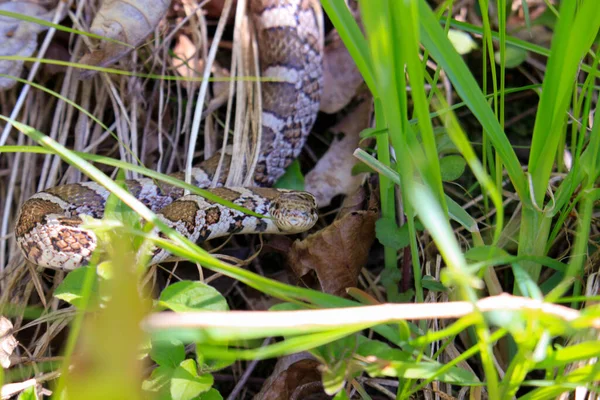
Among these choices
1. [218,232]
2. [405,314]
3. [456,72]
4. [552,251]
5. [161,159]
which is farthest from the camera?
[161,159]

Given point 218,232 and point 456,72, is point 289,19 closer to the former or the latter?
point 218,232

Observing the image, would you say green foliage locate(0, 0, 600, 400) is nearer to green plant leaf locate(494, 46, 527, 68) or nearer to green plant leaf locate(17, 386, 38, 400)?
green plant leaf locate(17, 386, 38, 400)

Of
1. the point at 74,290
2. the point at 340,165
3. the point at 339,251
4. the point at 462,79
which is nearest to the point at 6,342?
the point at 74,290

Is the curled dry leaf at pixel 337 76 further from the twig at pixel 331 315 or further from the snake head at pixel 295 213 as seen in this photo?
the twig at pixel 331 315

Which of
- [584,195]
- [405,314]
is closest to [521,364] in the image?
[405,314]

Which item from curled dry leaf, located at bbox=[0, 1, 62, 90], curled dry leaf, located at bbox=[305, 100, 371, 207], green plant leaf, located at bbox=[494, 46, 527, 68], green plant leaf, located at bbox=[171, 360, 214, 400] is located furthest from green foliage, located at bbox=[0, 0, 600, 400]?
curled dry leaf, located at bbox=[0, 1, 62, 90]

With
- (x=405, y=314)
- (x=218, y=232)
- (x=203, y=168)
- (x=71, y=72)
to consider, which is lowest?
(x=218, y=232)

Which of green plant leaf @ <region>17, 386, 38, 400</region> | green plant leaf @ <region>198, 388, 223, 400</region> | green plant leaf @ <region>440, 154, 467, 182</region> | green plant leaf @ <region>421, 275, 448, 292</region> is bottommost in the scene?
green plant leaf @ <region>198, 388, 223, 400</region>
